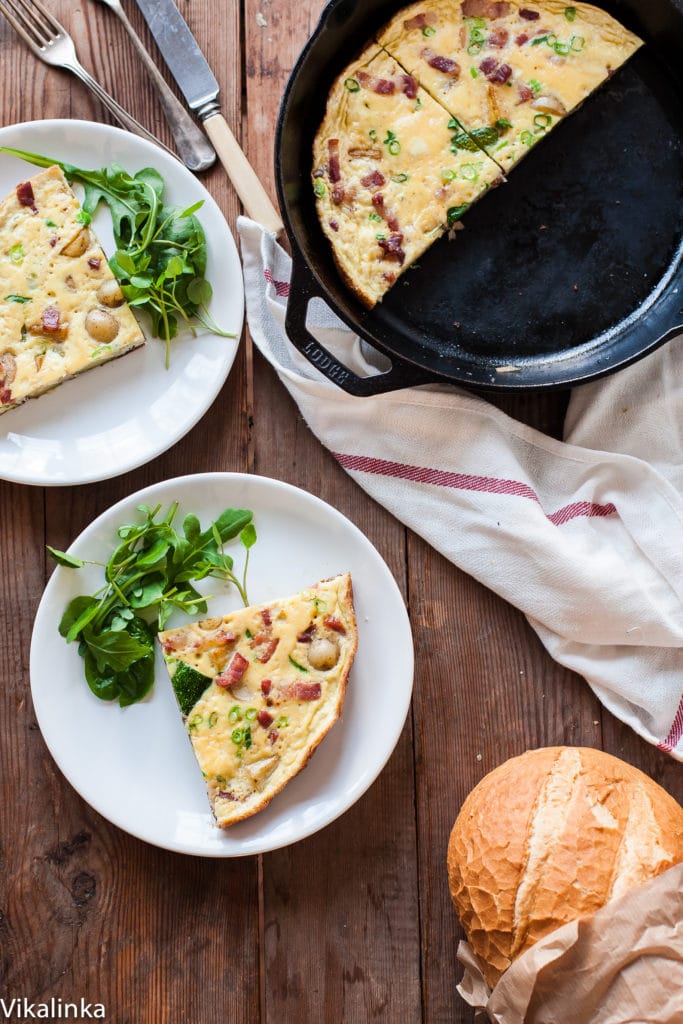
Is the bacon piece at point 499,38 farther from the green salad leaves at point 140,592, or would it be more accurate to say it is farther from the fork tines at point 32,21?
the green salad leaves at point 140,592

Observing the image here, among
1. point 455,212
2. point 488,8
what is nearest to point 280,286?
point 455,212

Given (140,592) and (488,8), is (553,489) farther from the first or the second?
(488,8)

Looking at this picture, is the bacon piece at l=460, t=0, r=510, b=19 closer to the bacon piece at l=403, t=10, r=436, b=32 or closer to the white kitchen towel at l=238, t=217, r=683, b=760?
the bacon piece at l=403, t=10, r=436, b=32

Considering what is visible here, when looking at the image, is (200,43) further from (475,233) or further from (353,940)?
(353,940)

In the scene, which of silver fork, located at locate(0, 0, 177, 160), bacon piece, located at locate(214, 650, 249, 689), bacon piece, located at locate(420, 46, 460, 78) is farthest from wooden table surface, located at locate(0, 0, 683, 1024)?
bacon piece, located at locate(214, 650, 249, 689)

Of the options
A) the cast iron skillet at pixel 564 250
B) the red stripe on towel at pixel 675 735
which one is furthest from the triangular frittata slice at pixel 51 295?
the red stripe on towel at pixel 675 735

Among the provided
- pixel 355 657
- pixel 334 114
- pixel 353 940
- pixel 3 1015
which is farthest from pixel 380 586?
pixel 3 1015
